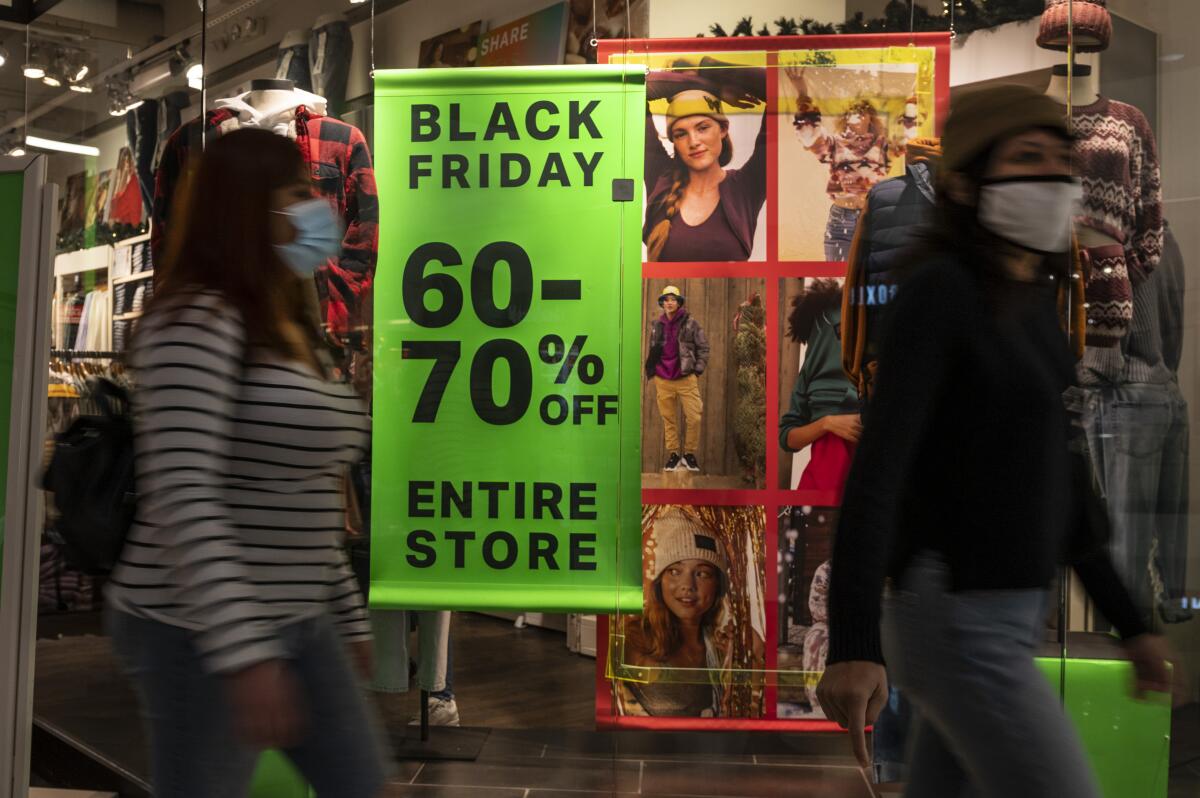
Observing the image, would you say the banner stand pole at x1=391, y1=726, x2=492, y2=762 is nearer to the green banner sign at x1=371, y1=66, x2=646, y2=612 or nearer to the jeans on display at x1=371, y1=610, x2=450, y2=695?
the jeans on display at x1=371, y1=610, x2=450, y2=695

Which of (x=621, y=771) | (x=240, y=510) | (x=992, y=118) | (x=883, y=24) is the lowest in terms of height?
(x=621, y=771)

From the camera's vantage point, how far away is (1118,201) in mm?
2473

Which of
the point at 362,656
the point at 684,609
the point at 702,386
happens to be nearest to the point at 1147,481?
the point at 702,386

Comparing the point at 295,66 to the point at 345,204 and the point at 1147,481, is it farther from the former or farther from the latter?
the point at 1147,481

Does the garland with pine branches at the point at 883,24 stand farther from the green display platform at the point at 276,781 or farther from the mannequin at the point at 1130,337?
the green display platform at the point at 276,781

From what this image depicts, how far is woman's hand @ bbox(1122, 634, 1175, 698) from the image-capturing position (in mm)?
1409

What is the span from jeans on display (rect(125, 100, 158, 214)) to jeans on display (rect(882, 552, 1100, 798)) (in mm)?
2689

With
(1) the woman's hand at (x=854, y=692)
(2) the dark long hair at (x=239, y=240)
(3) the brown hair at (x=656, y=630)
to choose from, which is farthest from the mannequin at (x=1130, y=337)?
(2) the dark long hair at (x=239, y=240)

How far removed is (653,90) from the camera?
303cm

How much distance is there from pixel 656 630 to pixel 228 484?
1.99m

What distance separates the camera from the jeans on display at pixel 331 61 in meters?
2.91

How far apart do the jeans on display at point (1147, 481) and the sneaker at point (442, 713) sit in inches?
67.4

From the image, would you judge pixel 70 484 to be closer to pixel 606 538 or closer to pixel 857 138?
pixel 606 538

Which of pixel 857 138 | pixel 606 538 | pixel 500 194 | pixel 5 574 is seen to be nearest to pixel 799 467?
pixel 606 538
